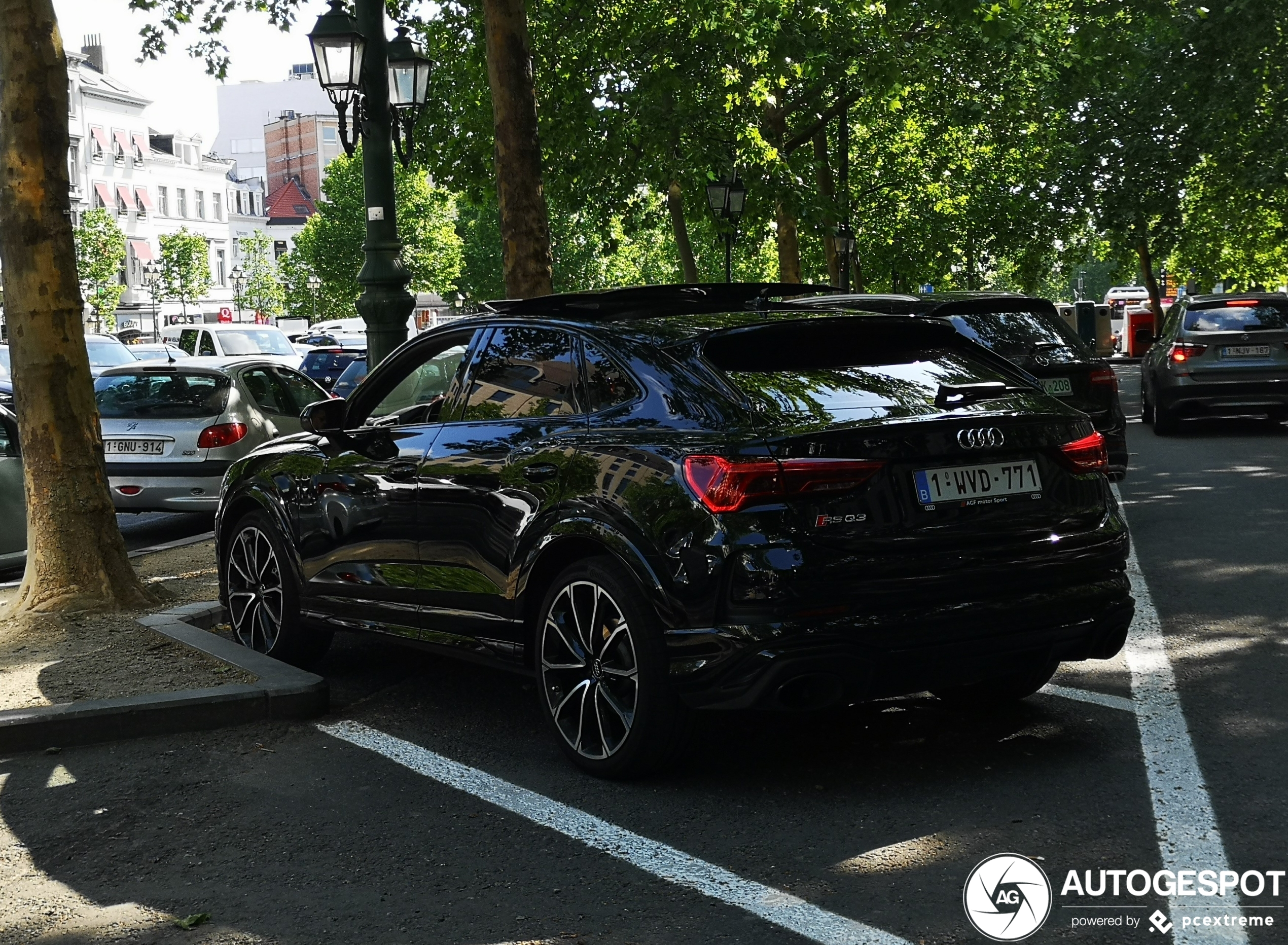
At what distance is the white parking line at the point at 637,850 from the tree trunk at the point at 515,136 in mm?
7844

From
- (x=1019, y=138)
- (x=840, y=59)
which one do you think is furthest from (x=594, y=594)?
(x=1019, y=138)

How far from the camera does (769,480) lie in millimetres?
4996

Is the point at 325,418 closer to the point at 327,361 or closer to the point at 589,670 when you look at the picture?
the point at 589,670

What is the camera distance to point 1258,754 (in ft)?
17.8

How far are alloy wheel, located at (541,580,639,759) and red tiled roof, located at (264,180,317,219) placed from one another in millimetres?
130459

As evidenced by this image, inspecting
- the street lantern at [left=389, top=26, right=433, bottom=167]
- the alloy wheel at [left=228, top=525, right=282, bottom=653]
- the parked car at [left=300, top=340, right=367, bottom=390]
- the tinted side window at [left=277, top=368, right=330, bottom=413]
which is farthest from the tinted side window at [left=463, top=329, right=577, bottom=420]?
the parked car at [left=300, top=340, right=367, bottom=390]

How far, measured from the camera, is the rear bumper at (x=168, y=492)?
13859 millimetres

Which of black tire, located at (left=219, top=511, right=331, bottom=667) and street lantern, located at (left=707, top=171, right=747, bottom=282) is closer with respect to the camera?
black tire, located at (left=219, top=511, right=331, bottom=667)

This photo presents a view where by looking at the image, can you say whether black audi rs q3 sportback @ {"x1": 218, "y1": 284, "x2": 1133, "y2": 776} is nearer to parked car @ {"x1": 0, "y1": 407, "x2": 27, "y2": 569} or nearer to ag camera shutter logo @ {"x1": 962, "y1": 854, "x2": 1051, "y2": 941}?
ag camera shutter logo @ {"x1": 962, "y1": 854, "x2": 1051, "y2": 941}

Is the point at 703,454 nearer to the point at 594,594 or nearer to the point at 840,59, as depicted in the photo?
the point at 594,594

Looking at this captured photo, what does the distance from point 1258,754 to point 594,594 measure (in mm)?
2296

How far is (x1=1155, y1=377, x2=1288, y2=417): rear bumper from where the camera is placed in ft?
64.1

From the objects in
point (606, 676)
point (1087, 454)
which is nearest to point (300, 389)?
point (606, 676)

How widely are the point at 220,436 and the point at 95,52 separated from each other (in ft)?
296
